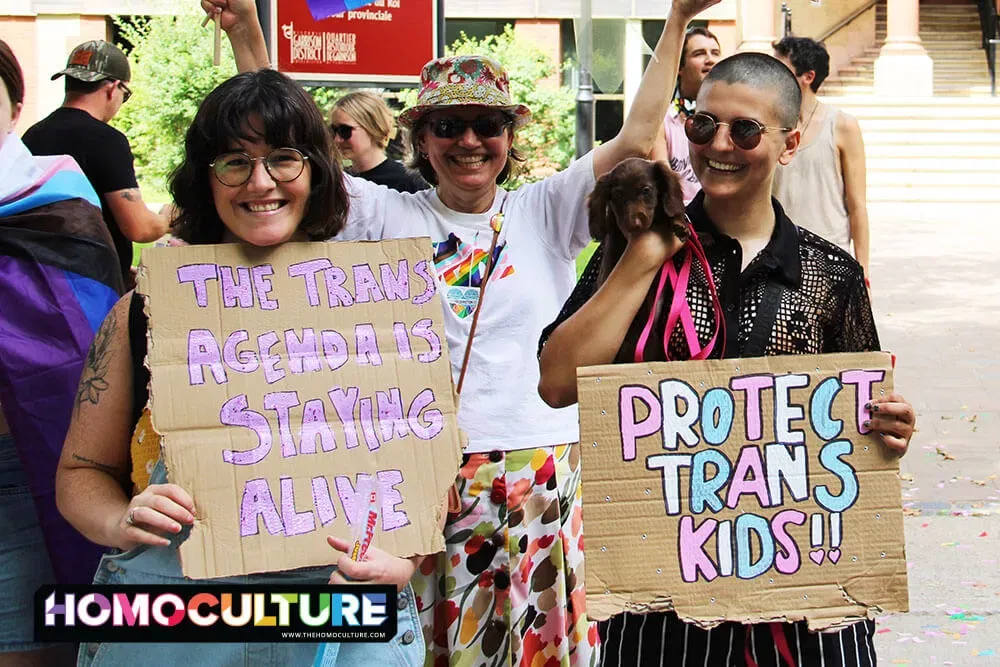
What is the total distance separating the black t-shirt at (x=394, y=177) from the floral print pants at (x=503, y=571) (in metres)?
2.73

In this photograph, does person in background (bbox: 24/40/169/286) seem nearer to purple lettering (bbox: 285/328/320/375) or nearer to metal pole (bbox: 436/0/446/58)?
metal pole (bbox: 436/0/446/58)

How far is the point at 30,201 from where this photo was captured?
313cm

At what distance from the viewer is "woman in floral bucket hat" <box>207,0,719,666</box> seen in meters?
3.54

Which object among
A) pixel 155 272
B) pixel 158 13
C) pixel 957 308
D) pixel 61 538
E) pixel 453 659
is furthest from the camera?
pixel 158 13

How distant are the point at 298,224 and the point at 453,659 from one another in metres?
1.37

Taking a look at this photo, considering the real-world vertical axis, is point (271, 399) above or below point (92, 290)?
below

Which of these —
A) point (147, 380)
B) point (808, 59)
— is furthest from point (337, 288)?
point (808, 59)

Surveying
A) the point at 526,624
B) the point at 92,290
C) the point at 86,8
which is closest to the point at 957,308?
the point at 526,624

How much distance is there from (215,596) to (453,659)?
119 cm

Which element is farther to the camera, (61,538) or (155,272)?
(61,538)

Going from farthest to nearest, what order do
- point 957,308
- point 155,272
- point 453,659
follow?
1. point 957,308
2. point 453,659
3. point 155,272

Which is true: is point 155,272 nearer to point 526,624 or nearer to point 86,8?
point 526,624

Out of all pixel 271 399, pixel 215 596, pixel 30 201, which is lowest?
pixel 215 596

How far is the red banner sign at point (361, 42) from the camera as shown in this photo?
712cm
